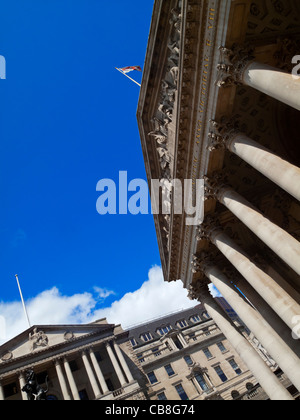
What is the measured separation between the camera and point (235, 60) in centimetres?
1131

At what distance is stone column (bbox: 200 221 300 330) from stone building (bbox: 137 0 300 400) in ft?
0.17

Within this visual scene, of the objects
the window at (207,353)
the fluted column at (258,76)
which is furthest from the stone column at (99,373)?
the fluted column at (258,76)

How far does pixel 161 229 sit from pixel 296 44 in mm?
16440

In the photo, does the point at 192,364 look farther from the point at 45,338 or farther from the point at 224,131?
the point at 224,131

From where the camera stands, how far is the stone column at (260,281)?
12.0 metres

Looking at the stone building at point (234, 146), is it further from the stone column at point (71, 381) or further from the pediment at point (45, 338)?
the pediment at point (45, 338)

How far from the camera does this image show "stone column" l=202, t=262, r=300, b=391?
1246 cm

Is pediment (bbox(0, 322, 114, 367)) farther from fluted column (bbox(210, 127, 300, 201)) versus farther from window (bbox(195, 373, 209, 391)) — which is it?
fluted column (bbox(210, 127, 300, 201))

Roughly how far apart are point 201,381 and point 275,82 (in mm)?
61443

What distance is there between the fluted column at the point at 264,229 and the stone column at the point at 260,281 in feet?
7.77

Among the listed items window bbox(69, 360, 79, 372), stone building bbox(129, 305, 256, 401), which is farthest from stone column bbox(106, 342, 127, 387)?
stone building bbox(129, 305, 256, 401)

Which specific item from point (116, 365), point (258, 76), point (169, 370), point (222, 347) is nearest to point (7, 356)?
point (116, 365)
